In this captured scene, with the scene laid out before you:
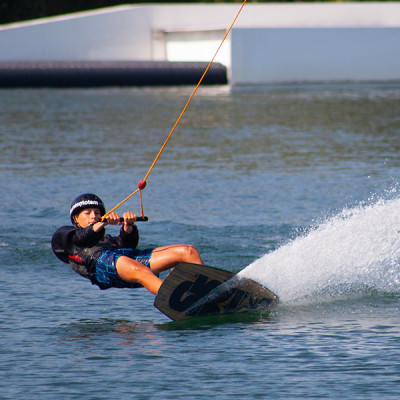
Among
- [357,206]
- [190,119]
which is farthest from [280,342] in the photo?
[190,119]

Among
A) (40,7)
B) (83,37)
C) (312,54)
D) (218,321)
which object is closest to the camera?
(218,321)

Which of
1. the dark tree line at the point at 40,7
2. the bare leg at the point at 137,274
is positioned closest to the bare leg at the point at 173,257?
the bare leg at the point at 137,274

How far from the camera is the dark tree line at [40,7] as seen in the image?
46.2 meters

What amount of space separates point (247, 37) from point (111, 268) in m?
29.7

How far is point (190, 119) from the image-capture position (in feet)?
77.9

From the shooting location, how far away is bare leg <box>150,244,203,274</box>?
24.5 ft

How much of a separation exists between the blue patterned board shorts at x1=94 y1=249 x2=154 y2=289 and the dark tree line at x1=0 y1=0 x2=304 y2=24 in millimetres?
39142

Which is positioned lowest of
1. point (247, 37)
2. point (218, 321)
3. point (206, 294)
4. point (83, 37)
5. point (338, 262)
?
point (218, 321)

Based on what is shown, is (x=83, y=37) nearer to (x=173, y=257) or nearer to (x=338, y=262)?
(x=338, y=262)

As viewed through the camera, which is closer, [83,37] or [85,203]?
[85,203]

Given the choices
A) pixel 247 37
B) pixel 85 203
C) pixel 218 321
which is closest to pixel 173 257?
pixel 218 321

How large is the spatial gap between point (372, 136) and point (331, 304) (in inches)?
511

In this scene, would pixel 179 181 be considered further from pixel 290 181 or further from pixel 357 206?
pixel 357 206

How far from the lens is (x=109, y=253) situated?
7.43m
